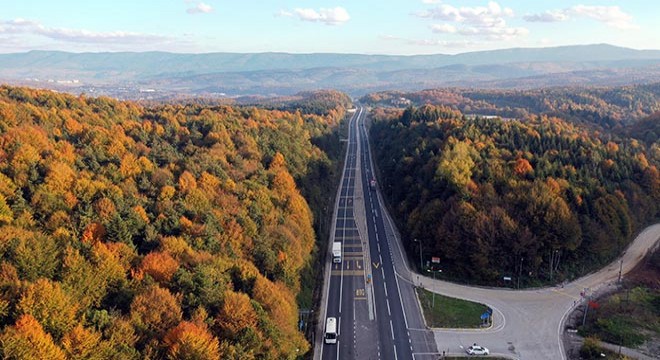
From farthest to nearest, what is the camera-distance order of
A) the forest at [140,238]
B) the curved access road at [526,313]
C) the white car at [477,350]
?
the curved access road at [526,313], the white car at [477,350], the forest at [140,238]

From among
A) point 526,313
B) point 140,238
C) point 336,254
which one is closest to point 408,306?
point 526,313

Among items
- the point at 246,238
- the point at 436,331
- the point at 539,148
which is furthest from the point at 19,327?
the point at 539,148

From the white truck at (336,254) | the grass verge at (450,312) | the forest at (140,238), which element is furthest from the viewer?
the white truck at (336,254)

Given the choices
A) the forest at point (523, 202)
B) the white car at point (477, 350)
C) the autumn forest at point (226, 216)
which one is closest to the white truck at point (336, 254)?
the autumn forest at point (226, 216)

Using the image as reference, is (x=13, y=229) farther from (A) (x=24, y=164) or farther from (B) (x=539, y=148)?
(B) (x=539, y=148)

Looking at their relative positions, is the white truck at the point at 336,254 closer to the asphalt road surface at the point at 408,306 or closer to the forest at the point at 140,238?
the asphalt road surface at the point at 408,306

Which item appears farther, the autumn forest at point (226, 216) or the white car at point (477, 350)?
the white car at point (477, 350)

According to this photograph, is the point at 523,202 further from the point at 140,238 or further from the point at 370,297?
the point at 140,238

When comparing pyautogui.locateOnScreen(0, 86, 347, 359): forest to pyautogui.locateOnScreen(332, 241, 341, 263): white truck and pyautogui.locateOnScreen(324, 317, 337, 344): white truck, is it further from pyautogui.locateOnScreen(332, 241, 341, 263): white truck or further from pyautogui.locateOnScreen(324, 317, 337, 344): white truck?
pyautogui.locateOnScreen(324, 317, 337, 344): white truck
